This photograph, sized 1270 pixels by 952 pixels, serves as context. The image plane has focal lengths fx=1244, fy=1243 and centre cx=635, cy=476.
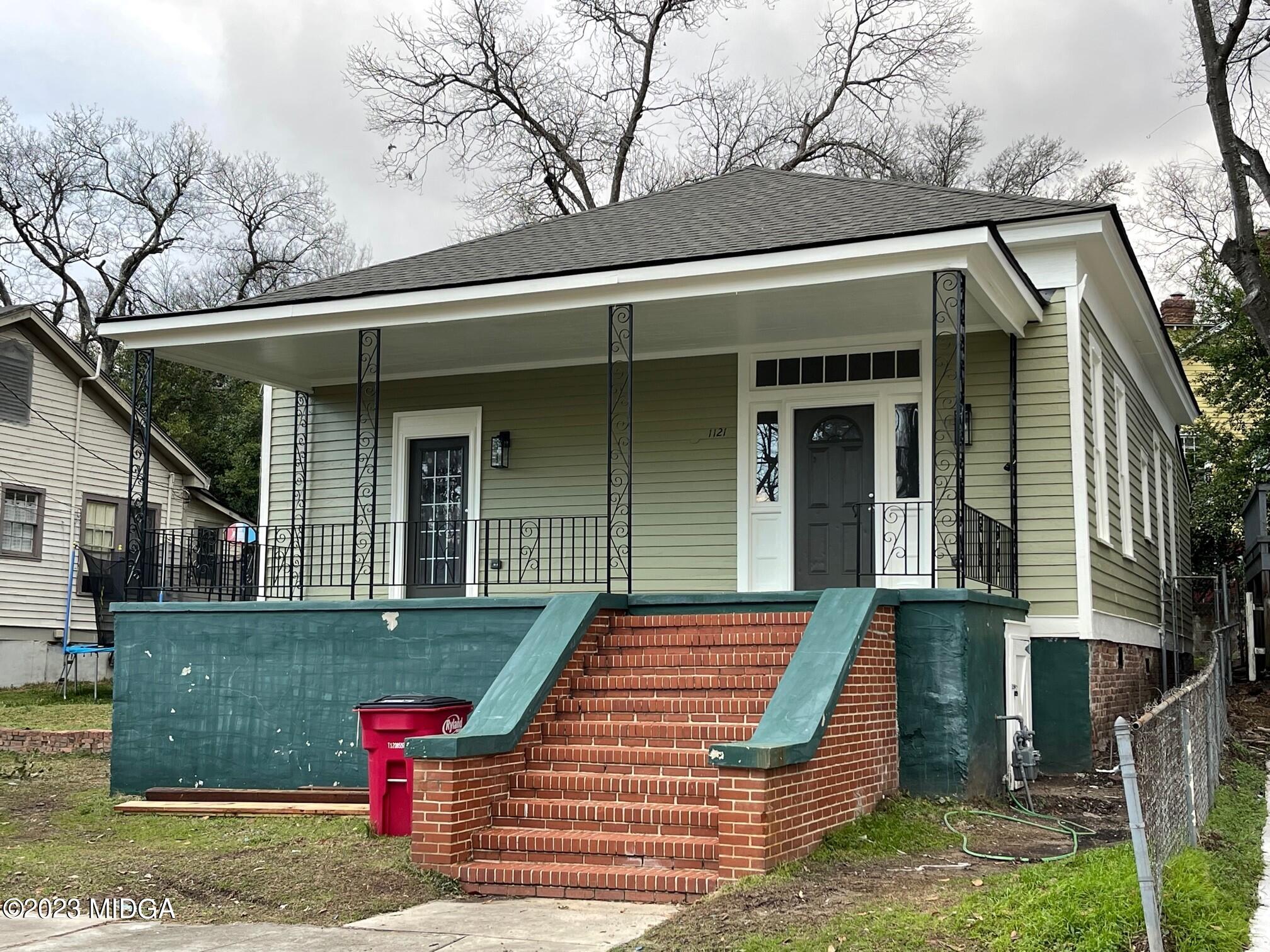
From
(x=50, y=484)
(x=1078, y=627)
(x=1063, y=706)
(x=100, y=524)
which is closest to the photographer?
(x=1063, y=706)

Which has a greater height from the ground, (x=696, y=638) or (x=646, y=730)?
(x=696, y=638)

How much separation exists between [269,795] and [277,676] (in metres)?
1.10

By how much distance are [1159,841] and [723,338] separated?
7.07 meters

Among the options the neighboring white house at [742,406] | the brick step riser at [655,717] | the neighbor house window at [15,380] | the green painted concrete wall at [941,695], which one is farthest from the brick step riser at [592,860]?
the neighbor house window at [15,380]

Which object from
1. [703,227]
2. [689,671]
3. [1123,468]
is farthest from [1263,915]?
[1123,468]

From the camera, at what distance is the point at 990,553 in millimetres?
9734

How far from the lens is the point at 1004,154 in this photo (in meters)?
31.8

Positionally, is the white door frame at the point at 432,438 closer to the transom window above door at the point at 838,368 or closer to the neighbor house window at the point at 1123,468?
the transom window above door at the point at 838,368

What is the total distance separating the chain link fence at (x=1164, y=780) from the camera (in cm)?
421

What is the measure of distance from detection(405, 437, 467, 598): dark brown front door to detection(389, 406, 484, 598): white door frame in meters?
0.06

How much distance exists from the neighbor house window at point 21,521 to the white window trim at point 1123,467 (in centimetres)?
1639

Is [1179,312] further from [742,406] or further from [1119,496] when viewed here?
[742,406]

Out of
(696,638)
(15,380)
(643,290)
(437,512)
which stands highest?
(15,380)

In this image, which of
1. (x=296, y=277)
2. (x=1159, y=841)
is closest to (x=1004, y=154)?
(x=296, y=277)
